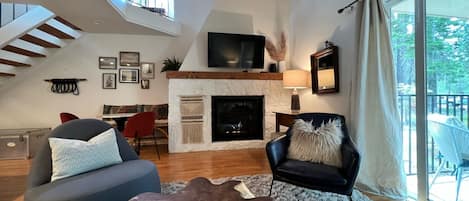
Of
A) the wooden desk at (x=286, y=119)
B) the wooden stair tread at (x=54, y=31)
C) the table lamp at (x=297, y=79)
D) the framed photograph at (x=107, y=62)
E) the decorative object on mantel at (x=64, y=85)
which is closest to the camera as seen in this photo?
the wooden desk at (x=286, y=119)

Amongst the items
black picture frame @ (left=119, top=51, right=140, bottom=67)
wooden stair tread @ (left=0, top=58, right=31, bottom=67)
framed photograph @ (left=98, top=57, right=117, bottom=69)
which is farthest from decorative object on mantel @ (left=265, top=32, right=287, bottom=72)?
wooden stair tread @ (left=0, top=58, right=31, bottom=67)

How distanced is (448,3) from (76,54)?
5.94m

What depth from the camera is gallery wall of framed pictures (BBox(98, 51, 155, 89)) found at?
17.7 ft

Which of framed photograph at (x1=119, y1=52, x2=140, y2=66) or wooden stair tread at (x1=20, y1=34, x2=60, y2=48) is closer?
wooden stair tread at (x1=20, y1=34, x2=60, y2=48)

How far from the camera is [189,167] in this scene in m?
3.65

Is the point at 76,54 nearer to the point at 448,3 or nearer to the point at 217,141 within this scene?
the point at 217,141

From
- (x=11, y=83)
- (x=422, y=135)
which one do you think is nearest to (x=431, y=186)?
(x=422, y=135)

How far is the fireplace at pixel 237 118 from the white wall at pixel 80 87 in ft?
4.99

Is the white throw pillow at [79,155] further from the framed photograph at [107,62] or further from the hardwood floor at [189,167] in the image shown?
the framed photograph at [107,62]

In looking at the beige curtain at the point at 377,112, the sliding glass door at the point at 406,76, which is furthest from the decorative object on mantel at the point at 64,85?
the sliding glass door at the point at 406,76

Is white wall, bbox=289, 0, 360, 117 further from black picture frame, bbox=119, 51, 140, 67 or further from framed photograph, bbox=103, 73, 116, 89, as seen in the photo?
framed photograph, bbox=103, 73, 116, 89

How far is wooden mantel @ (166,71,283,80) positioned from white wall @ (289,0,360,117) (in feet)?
1.55

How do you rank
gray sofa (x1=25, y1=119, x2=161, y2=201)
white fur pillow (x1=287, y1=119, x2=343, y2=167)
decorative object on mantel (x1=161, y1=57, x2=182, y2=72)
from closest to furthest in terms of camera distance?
gray sofa (x1=25, y1=119, x2=161, y2=201) → white fur pillow (x1=287, y1=119, x2=343, y2=167) → decorative object on mantel (x1=161, y1=57, x2=182, y2=72)

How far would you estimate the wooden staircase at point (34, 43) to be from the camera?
428 cm
